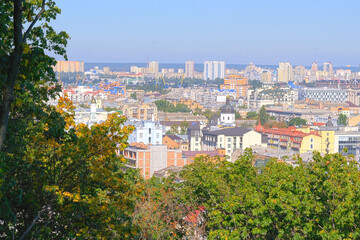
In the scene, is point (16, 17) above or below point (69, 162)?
above

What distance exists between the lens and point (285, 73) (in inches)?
7077

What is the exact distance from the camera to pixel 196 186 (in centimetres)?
1155

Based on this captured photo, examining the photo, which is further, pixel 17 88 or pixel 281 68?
pixel 281 68

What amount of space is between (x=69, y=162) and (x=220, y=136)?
40.2m

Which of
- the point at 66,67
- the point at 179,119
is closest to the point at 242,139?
the point at 179,119

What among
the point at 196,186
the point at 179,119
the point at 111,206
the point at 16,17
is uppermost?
the point at 16,17

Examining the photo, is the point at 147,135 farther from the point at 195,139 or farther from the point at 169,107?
the point at 169,107

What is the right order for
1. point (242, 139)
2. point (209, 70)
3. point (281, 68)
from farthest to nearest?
point (209, 70) → point (281, 68) → point (242, 139)

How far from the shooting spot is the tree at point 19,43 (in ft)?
16.8

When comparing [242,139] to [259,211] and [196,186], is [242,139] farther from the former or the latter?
[259,211]

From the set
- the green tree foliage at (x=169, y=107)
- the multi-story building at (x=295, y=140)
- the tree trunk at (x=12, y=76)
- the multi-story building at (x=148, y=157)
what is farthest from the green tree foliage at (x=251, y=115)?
the tree trunk at (x=12, y=76)

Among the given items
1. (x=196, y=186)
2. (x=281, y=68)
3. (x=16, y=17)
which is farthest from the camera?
(x=281, y=68)

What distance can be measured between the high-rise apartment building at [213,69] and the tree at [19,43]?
189647mm

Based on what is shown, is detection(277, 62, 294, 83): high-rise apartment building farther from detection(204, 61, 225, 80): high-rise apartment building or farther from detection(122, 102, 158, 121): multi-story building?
detection(122, 102, 158, 121): multi-story building
